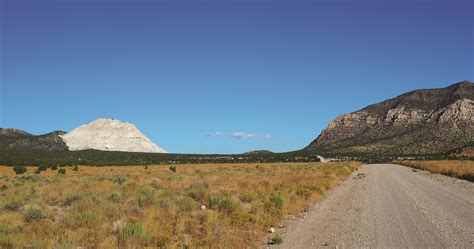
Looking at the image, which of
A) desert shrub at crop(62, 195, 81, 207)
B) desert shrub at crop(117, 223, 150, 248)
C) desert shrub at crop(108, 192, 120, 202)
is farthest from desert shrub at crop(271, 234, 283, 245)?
desert shrub at crop(62, 195, 81, 207)

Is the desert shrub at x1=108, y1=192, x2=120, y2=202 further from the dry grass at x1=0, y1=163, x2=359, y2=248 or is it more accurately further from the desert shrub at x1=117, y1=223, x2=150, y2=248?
the desert shrub at x1=117, y1=223, x2=150, y2=248

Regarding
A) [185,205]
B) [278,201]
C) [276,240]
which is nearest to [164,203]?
[185,205]

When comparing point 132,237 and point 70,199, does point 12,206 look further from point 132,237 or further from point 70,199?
point 132,237

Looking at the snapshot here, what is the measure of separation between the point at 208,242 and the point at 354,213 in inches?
279

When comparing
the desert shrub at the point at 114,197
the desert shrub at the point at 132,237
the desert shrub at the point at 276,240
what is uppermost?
the desert shrub at the point at 114,197

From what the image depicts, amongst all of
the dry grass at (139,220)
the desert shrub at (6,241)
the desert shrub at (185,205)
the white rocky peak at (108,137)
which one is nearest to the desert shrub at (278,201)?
the dry grass at (139,220)

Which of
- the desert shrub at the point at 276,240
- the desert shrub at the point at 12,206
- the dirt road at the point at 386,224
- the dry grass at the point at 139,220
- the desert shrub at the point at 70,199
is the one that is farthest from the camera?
the desert shrub at the point at 70,199

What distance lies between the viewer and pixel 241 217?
13.1 metres

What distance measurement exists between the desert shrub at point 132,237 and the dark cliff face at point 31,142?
11910 cm

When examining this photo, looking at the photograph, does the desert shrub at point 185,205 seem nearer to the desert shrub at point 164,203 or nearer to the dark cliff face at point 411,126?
the desert shrub at point 164,203

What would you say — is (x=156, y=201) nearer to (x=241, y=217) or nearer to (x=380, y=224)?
(x=241, y=217)

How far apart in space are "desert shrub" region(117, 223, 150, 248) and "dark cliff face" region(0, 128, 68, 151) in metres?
119

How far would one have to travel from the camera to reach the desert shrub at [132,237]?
9.43 meters

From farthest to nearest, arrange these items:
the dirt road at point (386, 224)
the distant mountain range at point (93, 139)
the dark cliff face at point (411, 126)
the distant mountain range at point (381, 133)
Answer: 1. the distant mountain range at point (93, 139)
2. the dark cliff face at point (411, 126)
3. the distant mountain range at point (381, 133)
4. the dirt road at point (386, 224)
